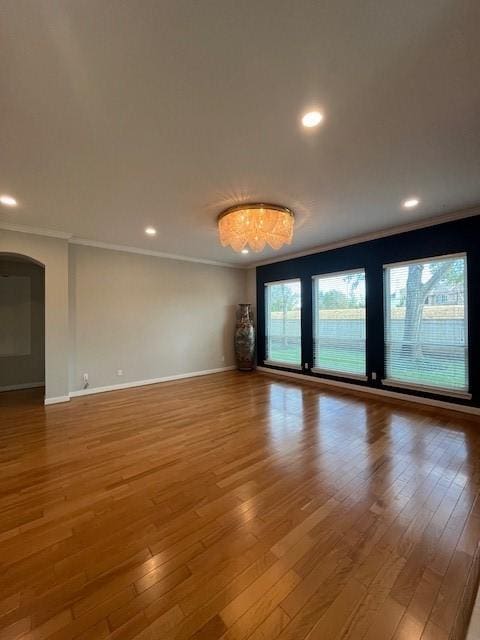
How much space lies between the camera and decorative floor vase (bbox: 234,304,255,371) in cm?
638

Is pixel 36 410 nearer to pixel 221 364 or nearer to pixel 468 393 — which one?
pixel 221 364

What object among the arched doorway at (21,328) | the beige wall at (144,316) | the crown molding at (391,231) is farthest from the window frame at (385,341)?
the arched doorway at (21,328)

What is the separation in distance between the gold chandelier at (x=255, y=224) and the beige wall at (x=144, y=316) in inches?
103

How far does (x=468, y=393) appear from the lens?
11.8 feet

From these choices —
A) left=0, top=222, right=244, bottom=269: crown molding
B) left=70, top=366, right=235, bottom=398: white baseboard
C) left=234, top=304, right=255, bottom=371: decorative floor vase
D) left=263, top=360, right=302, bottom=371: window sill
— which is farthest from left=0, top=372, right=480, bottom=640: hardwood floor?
left=234, top=304, right=255, bottom=371: decorative floor vase

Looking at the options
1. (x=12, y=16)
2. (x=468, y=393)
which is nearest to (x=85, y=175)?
(x=12, y=16)

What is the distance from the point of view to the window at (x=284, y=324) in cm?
587

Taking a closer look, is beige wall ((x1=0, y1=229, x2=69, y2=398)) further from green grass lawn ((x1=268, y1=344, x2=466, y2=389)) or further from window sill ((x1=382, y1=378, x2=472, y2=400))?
window sill ((x1=382, y1=378, x2=472, y2=400))

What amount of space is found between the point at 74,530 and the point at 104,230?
3.86m

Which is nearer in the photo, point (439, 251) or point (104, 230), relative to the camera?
point (439, 251)

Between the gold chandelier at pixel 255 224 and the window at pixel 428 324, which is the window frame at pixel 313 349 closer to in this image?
the window at pixel 428 324

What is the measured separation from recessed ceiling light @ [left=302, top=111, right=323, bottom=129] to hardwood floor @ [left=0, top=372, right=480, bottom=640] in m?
2.72

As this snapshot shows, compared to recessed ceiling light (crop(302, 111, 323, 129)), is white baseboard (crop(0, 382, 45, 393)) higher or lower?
lower

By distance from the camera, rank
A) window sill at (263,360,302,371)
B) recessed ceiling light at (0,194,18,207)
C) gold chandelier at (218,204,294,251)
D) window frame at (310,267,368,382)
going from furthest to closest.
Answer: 1. window sill at (263,360,302,371)
2. window frame at (310,267,368,382)
3. gold chandelier at (218,204,294,251)
4. recessed ceiling light at (0,194,18,207)
